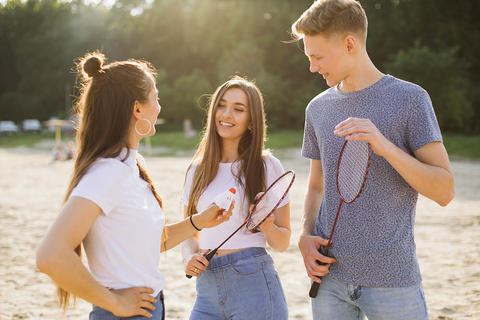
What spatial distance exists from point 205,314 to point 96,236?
110 cm

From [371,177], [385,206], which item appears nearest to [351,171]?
[371,177]

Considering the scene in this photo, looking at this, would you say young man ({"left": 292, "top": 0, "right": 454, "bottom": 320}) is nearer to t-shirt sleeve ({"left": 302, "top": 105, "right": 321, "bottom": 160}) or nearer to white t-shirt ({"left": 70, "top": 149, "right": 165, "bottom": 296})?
t-shirt sleeve ({"left": 302, "top": 105, "right": 321, "bottom": 160})

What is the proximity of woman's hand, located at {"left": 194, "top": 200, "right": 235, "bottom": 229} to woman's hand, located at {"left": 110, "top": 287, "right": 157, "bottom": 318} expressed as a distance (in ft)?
2.05

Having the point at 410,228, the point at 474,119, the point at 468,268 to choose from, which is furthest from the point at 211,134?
the point at 474,119

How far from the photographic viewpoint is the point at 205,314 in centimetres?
270

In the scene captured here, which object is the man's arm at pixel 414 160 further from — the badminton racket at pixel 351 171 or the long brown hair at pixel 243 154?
the long brown hair at pixel 243 154

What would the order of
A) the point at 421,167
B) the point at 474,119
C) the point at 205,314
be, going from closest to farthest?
1. the point at 421,167
2. the point at 205,314
3. the point at 474,119

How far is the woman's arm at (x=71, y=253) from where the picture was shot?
1688mm

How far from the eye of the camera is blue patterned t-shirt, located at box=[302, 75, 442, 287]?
2.24 metres

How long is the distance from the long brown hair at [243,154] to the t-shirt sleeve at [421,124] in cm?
117

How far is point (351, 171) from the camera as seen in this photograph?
2420 mm

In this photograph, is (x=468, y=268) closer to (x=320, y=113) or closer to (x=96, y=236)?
(x=320, y=113)

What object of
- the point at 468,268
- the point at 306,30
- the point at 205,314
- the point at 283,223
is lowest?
the point at 468,268

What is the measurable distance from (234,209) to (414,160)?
133 cm
